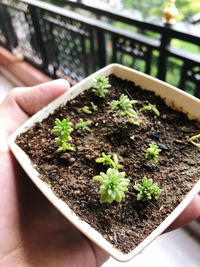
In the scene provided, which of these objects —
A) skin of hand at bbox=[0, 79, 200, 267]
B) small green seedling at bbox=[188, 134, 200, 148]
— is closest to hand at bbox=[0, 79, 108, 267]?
skin of hand at bbox=[0, 79, 200, 267]

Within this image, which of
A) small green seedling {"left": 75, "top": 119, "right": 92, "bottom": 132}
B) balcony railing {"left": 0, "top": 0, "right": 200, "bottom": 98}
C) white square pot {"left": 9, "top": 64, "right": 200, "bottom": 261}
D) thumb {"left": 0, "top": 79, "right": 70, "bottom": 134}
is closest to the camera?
white square pot {"left": 9, "top": 64, "right": 200, "bottom": 261}

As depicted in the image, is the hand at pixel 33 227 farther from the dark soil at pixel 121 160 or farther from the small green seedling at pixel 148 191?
the small green seedling at pixel 148 191

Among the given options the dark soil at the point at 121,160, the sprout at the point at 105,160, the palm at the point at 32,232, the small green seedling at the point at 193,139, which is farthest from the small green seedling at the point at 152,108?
the palm at the point at 32,232

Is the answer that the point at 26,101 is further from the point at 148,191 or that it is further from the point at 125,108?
the point at 148,191

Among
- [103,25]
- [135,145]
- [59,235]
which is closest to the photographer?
[135,145]

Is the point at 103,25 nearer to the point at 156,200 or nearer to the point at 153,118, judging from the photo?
the point at 153,118

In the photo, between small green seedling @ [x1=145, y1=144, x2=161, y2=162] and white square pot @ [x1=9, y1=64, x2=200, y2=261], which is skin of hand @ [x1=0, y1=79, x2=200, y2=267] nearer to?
white square pot @ [x1=9, y1=64, x2=200, y2=261]

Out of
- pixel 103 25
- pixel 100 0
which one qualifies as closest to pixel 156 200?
pixel 103 25
